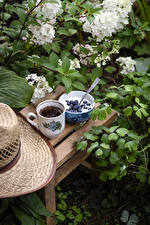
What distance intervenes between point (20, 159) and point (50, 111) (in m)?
0.30

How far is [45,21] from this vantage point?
1.55 metres

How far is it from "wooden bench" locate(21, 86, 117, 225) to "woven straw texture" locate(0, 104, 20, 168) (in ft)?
0.91

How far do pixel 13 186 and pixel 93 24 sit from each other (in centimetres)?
93

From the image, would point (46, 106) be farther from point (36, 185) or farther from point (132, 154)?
point (132, 154)

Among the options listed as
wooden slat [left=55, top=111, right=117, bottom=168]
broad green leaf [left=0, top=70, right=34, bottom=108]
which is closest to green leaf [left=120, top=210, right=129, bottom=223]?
wooden slat [left=55, top=111, right=117, bottom=168]

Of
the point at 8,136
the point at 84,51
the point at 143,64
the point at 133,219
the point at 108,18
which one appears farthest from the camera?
the point at 143,64

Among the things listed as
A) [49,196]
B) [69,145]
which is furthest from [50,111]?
[49,196]

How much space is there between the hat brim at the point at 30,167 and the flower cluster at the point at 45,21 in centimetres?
47

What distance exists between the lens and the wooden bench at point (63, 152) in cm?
152

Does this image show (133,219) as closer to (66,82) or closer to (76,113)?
(76,113)

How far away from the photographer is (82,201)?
211cm

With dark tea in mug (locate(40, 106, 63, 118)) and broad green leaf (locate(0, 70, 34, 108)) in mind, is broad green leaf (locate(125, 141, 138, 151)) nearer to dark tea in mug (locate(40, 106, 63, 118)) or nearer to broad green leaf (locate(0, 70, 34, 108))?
dark tea in mug (locate(40, 106, 63, 118))

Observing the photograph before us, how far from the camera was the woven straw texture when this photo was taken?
1188mm

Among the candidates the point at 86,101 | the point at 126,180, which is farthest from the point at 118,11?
the point at 126,180
